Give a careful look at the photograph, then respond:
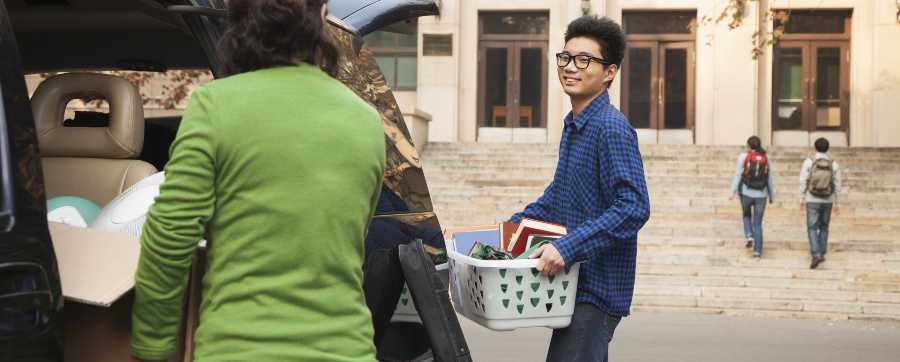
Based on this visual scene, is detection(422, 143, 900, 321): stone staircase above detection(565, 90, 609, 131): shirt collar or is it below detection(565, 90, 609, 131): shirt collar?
below

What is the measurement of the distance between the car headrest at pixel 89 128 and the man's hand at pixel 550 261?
1850 millimetres

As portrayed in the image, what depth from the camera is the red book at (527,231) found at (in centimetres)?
365

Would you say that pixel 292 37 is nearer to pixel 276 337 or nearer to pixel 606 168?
pixel 276 337

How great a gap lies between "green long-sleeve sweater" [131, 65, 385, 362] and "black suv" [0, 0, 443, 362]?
0.74 feet

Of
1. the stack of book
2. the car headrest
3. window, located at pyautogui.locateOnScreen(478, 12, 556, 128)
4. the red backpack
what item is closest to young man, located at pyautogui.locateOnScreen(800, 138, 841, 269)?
the red backpack

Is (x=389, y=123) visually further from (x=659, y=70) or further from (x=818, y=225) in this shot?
(x=659, y=70)

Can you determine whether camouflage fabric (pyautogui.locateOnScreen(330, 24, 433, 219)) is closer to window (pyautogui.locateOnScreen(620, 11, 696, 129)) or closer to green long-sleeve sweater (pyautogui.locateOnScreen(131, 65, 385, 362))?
green long-sleeve sweater (pyautogui.locateOnScreen(131, 65, 385, 362))

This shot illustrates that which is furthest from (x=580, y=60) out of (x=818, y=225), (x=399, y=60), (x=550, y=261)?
(x=399, y=60)

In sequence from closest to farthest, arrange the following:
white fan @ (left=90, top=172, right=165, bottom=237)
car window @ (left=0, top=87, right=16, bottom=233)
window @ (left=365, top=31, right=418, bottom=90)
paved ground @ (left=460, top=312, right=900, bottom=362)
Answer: car window @ (left=0, top=87, right=16, bottom=233) → white fan @ (left=90, top=172, right=165, bottom=237) → paved ground @ (left=460, top=312, right=900, bottom=362) → window @ (left=365, top=31, right=418, bottom=90)

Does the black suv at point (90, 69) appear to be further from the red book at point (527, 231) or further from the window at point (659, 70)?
the window at point (659, 70)

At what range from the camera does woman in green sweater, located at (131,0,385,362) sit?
2.20 meters

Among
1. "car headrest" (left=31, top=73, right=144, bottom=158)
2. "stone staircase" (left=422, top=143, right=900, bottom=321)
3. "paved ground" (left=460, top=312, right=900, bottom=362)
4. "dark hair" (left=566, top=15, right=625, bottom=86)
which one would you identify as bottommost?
"paved ground" (left=460, top=312, right=900, bottom=362)

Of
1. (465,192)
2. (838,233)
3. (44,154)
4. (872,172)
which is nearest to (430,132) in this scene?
(465,192)

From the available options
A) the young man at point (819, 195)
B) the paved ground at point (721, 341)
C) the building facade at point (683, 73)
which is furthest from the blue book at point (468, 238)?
the building facade at point (683, 73)
